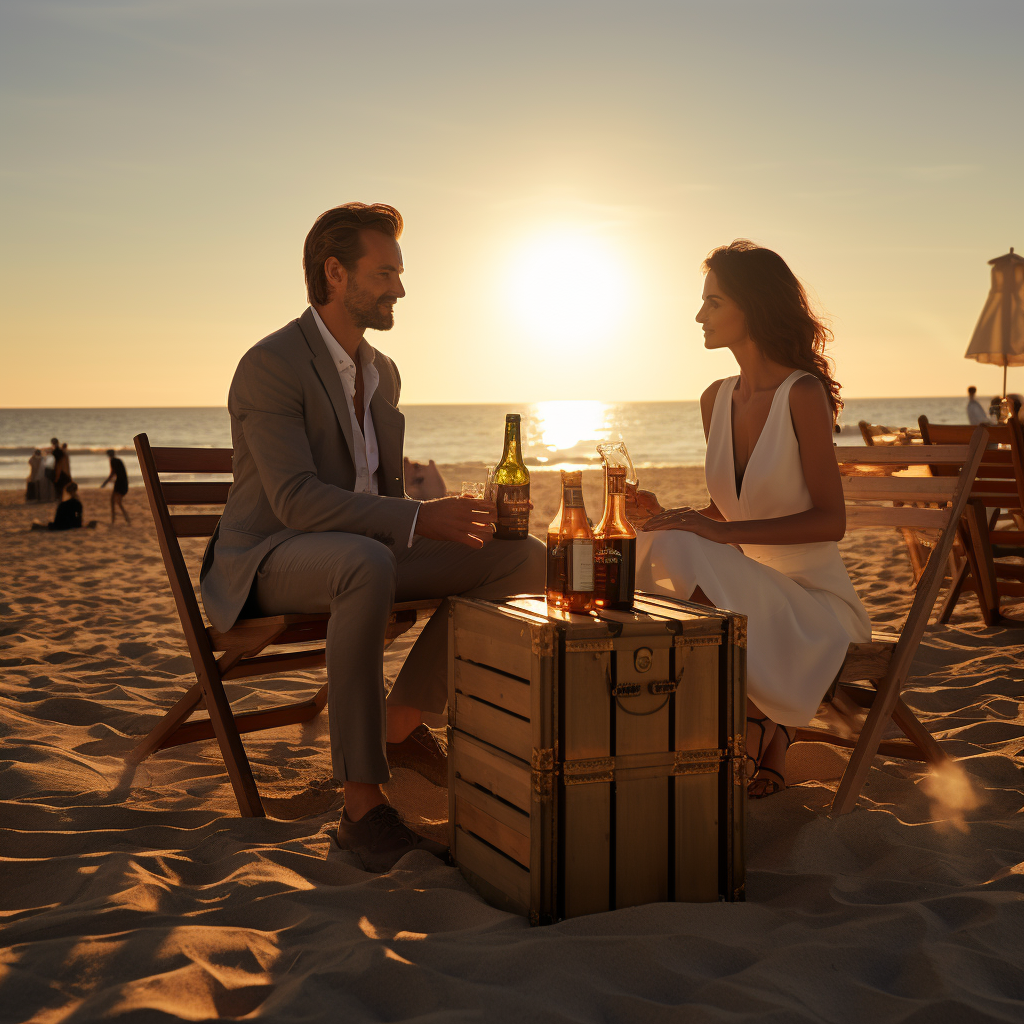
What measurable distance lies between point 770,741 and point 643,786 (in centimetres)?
108

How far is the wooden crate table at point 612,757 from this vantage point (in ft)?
6.80

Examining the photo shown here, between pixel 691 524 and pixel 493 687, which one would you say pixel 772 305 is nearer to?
pixel 691 524

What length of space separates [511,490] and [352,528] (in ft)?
1.64

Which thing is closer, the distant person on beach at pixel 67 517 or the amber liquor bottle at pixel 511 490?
the amber liquor bottle at pixel 511 490

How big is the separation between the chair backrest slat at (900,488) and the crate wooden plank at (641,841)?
63.2 inches

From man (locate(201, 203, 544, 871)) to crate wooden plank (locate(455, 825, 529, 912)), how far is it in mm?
168

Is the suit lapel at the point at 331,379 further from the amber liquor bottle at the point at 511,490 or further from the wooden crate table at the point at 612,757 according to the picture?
the wooden crate table at the point at 612,757

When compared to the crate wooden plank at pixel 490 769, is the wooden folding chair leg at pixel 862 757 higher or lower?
lower

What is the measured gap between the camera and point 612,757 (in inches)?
83.1

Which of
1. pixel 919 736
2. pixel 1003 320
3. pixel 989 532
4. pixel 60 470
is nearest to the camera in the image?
pixel 919 736

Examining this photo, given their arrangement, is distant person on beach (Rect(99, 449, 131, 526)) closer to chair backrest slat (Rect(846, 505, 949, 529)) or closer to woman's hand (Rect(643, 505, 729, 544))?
chair backrest slat (Rect(846, 505, 949, 529))

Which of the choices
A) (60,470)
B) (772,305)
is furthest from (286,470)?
(60,470)

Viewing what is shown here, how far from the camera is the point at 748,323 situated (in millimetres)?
3314

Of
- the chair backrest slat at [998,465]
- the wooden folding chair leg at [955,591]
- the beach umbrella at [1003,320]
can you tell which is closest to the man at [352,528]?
the chair backrest slat at [998,465]
